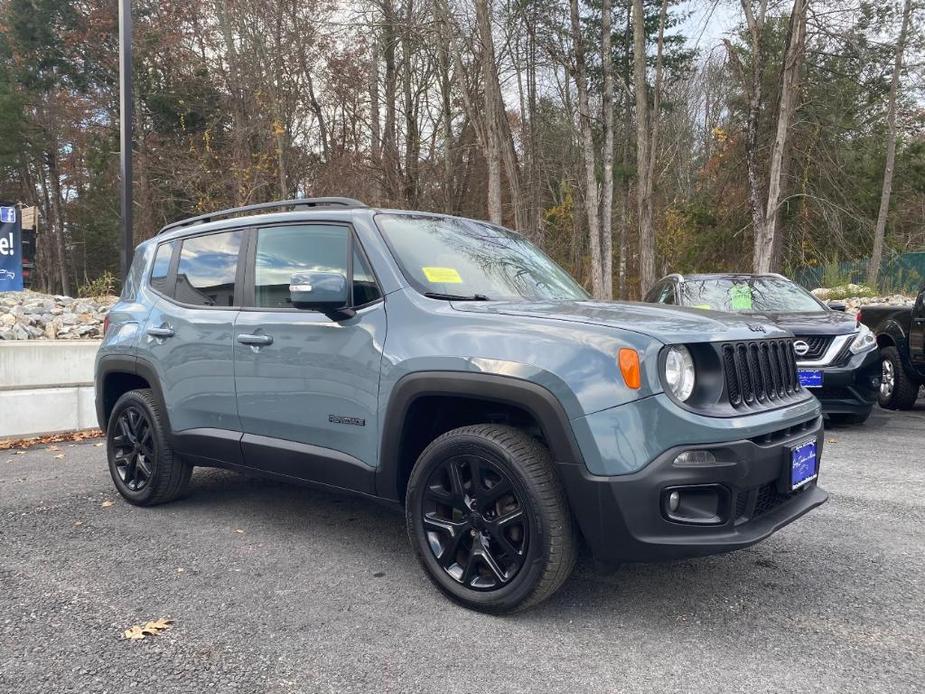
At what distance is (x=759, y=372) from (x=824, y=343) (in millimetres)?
4363

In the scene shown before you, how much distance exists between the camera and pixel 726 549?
2715 millimetres

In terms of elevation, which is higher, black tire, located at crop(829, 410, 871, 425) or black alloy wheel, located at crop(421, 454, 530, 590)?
black alloy wheel, located at crop(421, 454, 530, 590)

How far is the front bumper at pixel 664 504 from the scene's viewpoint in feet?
8.68

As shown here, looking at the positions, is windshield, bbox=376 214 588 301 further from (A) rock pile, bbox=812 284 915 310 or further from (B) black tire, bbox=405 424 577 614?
(A) rock pile, bbox=812 284 915 310

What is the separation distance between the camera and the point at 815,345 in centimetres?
689

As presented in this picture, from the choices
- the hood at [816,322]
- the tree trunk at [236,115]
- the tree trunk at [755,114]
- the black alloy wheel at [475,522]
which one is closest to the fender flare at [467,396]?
the black alloy wheel at [475,522]

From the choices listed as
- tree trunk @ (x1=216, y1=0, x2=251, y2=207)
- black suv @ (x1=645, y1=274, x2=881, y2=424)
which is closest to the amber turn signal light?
black suv @ (x1=645, y1=274, x2=881, y2=424)

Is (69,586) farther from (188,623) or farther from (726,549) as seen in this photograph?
(726,549)

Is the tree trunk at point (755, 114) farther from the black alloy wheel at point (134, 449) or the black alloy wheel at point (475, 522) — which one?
the black alloy wheel at point (475, 522)

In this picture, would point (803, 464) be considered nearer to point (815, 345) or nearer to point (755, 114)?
point (815, 345)

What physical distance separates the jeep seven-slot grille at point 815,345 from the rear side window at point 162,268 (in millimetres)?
5599

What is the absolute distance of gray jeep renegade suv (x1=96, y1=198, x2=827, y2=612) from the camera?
2.70 metres

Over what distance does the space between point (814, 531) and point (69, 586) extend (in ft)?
12.8

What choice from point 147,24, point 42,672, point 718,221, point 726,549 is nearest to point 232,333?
point 42,672
